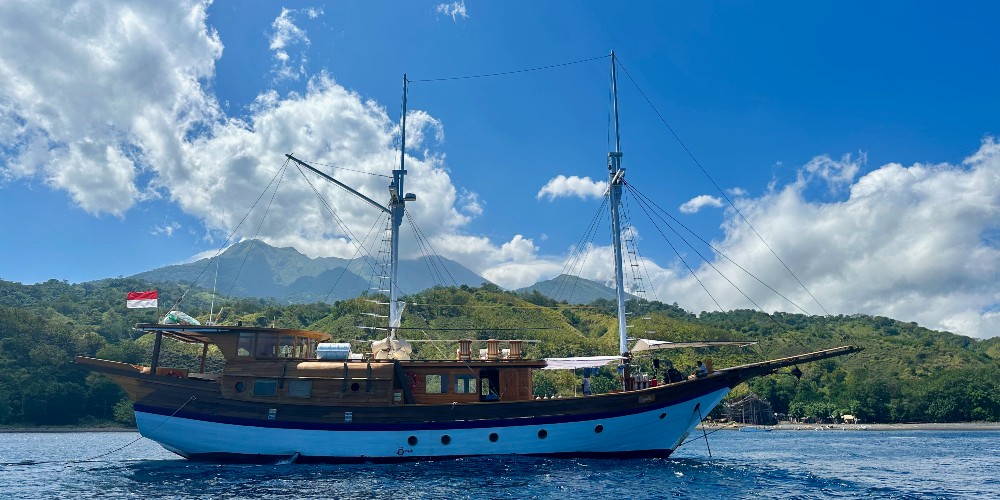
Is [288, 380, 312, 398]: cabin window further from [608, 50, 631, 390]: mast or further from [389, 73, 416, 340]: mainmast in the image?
[608, 50, 631, 390]: mast

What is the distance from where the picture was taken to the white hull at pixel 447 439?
22.6m

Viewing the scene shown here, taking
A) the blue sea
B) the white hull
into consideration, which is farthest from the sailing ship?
the blue sea

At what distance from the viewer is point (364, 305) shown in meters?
84.8

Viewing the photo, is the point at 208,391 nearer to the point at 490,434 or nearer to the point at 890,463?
the point at 490,434

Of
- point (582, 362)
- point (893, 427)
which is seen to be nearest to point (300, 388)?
point (582, 362)

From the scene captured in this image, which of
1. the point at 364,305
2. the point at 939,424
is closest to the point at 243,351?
the point at 364,305

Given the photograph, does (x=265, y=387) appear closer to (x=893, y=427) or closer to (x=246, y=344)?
(x=246, y=344)

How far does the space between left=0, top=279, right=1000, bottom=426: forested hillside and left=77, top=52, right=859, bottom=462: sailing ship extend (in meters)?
20.6

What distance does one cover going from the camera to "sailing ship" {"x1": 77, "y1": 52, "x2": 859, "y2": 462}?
891 inches

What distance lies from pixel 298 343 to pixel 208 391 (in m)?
3.47

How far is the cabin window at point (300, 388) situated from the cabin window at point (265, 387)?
537mm

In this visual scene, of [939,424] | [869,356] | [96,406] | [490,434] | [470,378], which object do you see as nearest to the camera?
[490,434]

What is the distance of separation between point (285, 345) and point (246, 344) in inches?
53.5

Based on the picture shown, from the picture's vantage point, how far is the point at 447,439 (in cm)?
2262
